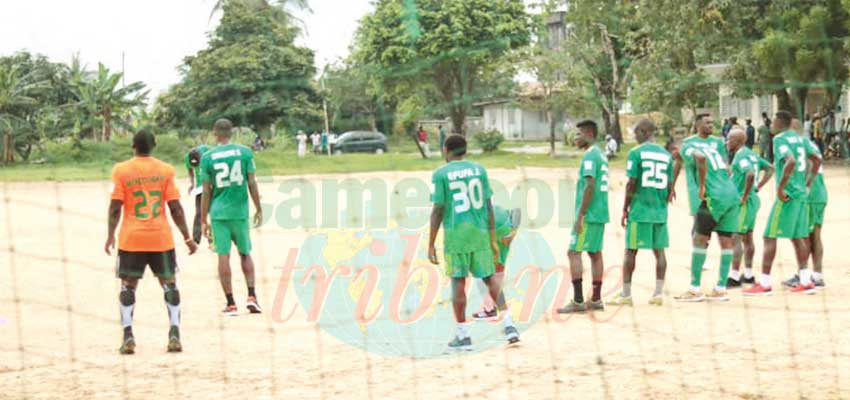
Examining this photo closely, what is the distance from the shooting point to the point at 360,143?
27234 millimetres

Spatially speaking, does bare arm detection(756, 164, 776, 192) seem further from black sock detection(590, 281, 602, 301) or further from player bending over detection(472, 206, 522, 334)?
player bending over detection(472, 206, 522, 334)

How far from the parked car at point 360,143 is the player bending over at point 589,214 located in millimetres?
17770

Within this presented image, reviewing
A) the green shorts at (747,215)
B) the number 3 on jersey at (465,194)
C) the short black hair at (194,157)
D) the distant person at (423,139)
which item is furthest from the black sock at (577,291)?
the distant person at (423,139)

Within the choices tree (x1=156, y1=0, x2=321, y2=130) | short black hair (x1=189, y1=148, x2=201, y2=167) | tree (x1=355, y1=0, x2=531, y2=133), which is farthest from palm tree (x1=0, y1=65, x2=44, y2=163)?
short black hair (x1=189, y1=148, x2=201, y2=167)

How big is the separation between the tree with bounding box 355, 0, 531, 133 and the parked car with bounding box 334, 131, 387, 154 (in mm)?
3692

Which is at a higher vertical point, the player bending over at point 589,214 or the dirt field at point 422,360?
the player bending over at point 589,214

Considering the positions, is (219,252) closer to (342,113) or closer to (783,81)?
(342,113)

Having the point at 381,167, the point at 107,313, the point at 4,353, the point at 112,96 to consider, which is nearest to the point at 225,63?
the point at 112,96

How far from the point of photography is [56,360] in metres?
6.58

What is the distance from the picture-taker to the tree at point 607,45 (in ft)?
82.7

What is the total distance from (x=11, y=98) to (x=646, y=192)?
21.8 metres

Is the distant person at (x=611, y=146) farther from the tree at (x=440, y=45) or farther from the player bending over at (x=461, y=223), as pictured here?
the player bending over at (x=461, y=223)

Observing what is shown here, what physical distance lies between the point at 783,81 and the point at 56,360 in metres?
21.6

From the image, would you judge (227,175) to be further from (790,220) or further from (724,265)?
(790,220)
